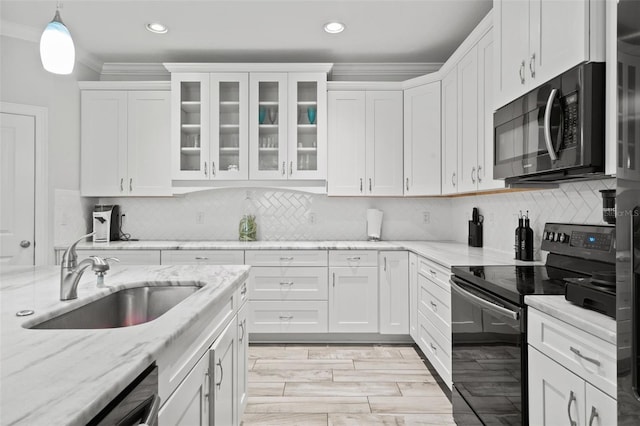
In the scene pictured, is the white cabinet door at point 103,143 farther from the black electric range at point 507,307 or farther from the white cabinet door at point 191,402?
the black electric range at point 507,307

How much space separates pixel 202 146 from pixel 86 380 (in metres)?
3.22

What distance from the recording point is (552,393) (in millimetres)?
1320

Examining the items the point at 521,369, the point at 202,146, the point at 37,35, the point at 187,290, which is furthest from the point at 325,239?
the point at 37,35

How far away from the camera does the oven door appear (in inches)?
59.4

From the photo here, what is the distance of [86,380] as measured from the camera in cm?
73

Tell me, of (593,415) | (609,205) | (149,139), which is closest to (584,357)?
(593,415)

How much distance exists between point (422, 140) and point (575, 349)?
2688mm

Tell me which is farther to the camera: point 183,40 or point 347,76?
point 347,76

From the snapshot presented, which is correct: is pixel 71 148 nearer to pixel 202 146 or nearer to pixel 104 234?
pixel 104 234

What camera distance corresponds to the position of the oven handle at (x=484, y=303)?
1.52 meters

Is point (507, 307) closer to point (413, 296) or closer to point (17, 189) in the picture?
point (413, 296)

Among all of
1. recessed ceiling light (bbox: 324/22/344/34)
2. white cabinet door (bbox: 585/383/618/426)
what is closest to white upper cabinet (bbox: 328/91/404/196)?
recessed ceiling light (bbox: 324/22/344/34)

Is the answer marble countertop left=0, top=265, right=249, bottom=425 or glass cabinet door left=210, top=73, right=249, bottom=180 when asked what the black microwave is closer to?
marble countertop left=0, top=265, right=249, bottom=425

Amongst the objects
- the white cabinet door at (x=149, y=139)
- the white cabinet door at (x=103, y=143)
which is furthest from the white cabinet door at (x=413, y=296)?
the white cabinet door at (x=103, y=143)
